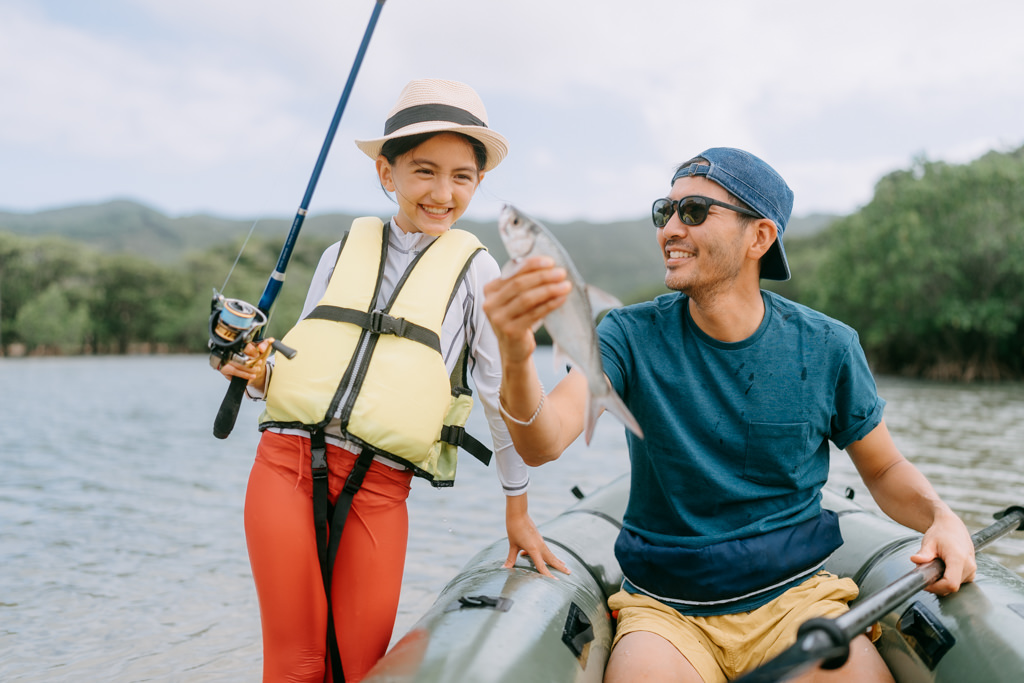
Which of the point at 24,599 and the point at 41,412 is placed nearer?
the point at 24,599

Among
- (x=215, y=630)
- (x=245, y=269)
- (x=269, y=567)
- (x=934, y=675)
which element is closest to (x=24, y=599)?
(x=215, y=630)

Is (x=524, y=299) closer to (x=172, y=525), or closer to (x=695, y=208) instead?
(x=695, y=208)

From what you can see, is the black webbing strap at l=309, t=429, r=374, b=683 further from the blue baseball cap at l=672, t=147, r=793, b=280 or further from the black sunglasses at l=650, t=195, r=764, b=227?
the blue baseball cap at l=672, t=147, r=793, b=280

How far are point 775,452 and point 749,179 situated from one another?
3.41 feet

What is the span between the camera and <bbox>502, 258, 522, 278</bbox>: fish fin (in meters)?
1.83

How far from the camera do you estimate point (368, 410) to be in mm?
2744

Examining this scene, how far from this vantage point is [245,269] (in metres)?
89.4

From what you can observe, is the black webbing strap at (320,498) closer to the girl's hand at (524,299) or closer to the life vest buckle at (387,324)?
the life vest buckle at (387,324)

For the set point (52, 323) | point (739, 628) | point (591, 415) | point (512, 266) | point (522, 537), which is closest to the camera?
point (512, 266)

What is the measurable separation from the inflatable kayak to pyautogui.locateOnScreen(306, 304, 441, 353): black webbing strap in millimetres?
973

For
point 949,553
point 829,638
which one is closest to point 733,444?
point 949,553

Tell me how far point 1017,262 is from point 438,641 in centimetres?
3975

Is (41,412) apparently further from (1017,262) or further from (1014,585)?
(1017,262)

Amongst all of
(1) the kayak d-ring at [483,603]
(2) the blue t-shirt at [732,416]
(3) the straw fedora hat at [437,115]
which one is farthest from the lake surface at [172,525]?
(3) the straw fedora hat at [437,115]
